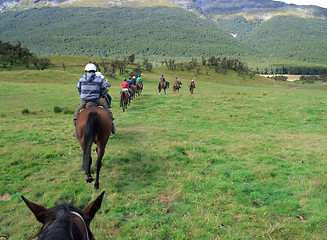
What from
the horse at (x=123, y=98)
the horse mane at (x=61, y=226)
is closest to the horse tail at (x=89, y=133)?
the horse mane at (x=61, y=226)

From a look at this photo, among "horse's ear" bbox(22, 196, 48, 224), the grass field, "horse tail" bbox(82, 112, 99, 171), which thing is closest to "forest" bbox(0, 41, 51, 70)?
the grass field

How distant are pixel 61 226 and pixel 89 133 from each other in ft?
11.0

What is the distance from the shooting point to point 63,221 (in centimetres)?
146

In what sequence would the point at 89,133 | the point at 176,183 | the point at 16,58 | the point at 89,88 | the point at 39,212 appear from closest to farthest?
the point at 39,212, the point at 89,133, the point at 176,183, the point at 89,88, the point at 16,58

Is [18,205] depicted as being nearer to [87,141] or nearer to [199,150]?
[87,141]

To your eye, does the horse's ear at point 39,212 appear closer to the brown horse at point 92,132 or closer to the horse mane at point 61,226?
the horse mane at point 61,226

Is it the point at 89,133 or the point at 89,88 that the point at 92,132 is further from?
the point at 89,88

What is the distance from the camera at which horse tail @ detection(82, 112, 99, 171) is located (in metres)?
4.32

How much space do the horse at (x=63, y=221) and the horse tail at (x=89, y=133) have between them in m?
2.55

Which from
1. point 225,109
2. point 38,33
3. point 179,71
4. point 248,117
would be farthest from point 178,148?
point 38,33

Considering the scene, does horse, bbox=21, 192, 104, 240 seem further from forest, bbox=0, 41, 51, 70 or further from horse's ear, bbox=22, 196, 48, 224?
forest, bbox=0, 41, 51, 70

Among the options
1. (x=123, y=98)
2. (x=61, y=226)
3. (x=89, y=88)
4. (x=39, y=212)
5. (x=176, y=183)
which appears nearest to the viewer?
(x=61, y=226)

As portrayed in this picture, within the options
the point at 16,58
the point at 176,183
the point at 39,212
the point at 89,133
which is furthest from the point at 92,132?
the point at 16,58

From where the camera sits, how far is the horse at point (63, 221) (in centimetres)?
135
